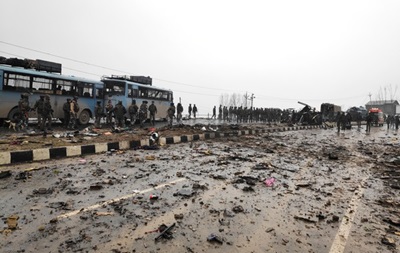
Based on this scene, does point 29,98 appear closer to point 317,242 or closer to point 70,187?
point 70,187

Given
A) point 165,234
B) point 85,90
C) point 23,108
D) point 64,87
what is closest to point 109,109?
point 85,90

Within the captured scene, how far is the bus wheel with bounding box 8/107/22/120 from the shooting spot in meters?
12.0

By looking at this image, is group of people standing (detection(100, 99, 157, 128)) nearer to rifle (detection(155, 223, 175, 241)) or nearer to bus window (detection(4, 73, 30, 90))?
bus window (detection(4, 73, 30, 90))

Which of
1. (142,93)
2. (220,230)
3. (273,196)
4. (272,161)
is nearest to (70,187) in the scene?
(220,230)

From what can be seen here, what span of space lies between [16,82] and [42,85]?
1.28 meters

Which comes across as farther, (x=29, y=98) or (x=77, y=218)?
(x=29, y=98)

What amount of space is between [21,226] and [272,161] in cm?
615

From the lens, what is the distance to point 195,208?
3.67 m

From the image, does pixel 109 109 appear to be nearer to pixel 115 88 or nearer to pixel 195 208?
pixel 115 88

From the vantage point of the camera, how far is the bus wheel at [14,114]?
472 inches

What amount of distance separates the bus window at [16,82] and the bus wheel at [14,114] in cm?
105

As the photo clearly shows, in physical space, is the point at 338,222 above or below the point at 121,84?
below

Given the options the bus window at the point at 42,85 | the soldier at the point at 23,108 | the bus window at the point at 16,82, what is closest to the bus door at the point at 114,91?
the bus window at the point at 42,85

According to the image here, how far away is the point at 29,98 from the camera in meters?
12.9
